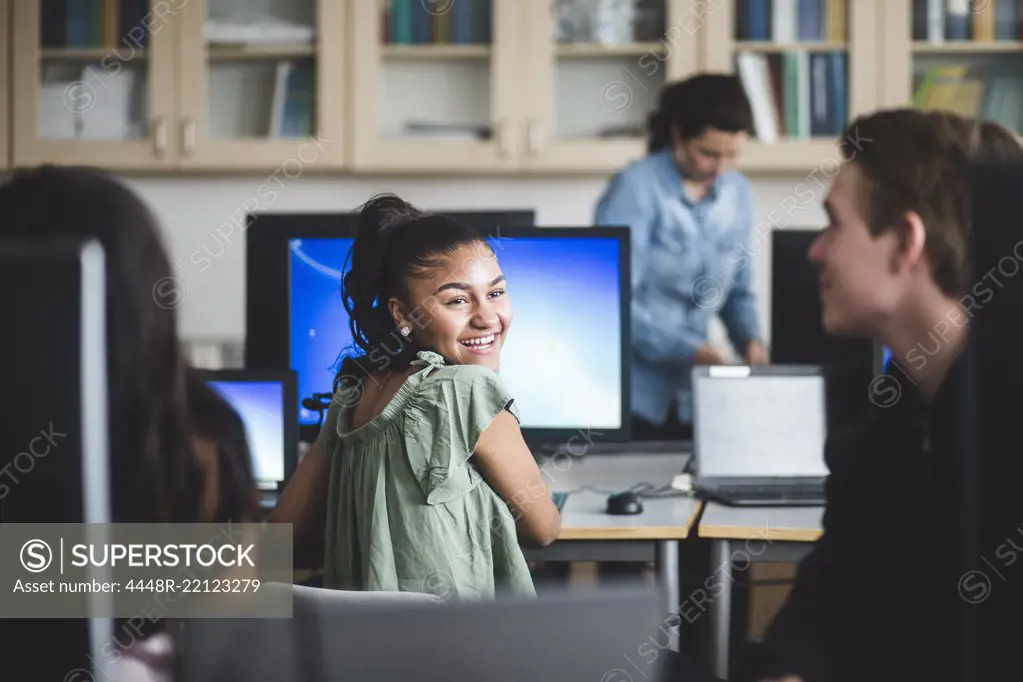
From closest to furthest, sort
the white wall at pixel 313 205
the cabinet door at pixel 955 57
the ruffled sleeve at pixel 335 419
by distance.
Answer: the ruffled sleeve at pixel 335 419 → the cabinet door at pixel 955 57 → the white wall at pixel 313 205

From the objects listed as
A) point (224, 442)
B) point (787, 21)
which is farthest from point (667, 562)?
point (787, 21)

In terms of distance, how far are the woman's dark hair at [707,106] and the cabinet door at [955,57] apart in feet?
3.11

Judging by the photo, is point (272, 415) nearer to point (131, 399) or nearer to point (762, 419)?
point (762, 419)

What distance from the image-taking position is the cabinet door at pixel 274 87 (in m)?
3.72

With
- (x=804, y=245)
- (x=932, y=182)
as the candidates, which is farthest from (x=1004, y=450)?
(x=804, y=245)

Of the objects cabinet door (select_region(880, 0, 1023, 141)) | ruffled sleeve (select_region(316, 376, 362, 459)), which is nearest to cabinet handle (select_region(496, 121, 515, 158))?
cabinet door (select_region(880, 0, 1023, 141))

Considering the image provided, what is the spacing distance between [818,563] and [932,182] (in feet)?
1.30

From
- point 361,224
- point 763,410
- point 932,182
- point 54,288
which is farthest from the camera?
point 763,410

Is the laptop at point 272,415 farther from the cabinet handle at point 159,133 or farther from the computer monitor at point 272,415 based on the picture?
the cabinet handle at point 159,133

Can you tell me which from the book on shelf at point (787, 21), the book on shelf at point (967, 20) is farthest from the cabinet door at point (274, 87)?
the book on shelf at point (967, 20)

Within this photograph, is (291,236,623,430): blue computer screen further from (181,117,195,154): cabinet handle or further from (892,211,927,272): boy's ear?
(181,117,195,154): cabinet handle

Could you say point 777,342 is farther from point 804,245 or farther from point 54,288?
point 54,288

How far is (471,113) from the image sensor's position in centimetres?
379

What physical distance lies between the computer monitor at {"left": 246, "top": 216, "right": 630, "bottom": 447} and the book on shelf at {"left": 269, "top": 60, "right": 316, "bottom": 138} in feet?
5.65
